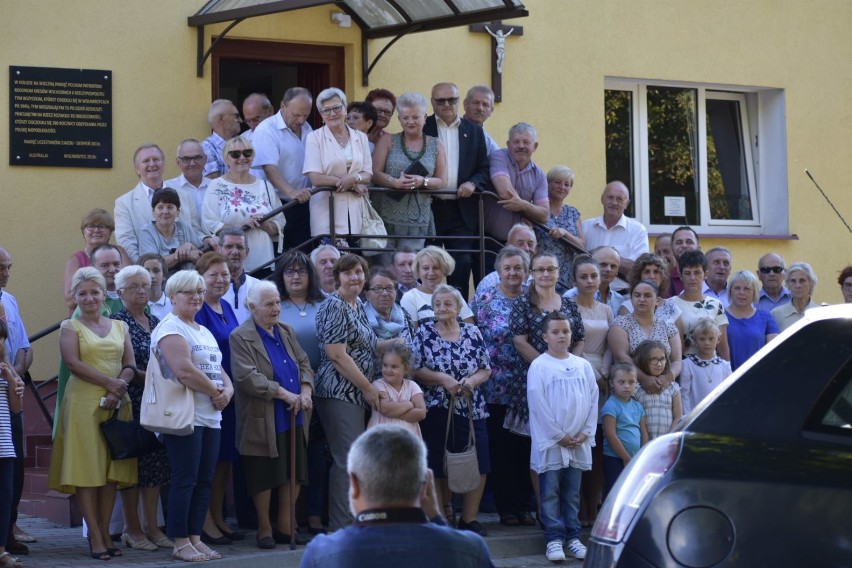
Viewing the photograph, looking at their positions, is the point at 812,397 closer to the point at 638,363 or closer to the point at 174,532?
the point at 174,532

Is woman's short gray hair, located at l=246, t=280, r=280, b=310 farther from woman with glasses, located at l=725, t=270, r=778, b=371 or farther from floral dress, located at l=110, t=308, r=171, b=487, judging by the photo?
woman with glasses, located at l=725, t=270, r=778, b=371

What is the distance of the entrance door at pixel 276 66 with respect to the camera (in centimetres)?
1277

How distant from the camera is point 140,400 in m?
8.87

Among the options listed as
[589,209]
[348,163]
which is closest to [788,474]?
[348,163]

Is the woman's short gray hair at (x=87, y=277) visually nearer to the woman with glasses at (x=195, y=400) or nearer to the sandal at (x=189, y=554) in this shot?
the woman with glasses at (x=195, y=400)

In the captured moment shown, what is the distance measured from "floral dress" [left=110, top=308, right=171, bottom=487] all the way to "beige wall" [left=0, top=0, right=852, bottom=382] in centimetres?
282

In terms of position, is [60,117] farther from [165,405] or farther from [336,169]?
[165,405]

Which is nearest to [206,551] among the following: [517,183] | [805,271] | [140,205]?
[140,205]

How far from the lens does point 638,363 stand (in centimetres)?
1019

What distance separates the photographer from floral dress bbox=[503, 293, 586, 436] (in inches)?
394

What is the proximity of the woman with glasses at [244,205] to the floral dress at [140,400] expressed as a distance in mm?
1552

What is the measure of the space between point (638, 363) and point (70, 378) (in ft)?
13.4

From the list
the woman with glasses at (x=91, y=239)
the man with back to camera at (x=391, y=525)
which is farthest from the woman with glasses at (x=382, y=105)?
the man with back to camera at (x=391, y=525)

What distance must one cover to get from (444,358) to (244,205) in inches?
82.6
